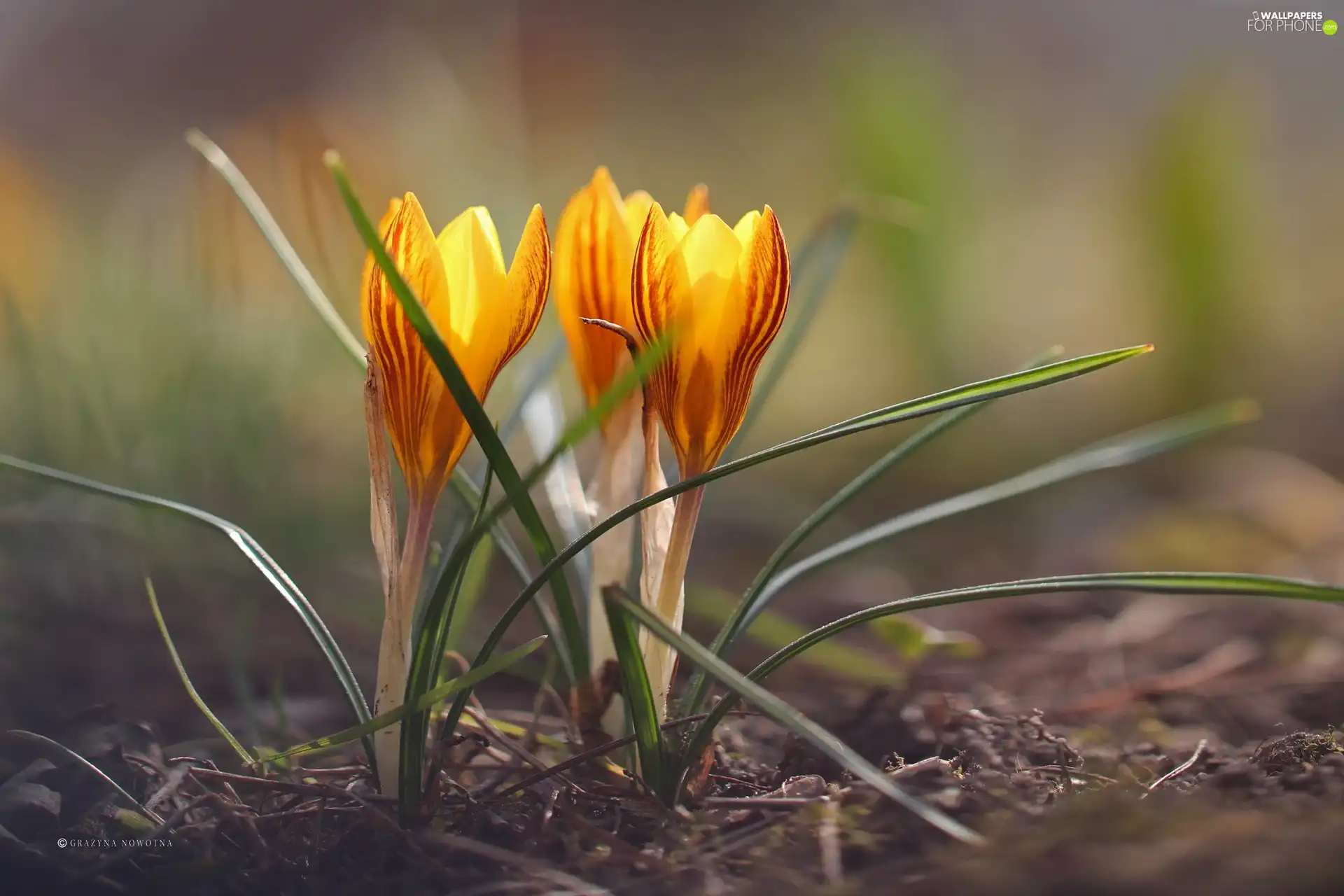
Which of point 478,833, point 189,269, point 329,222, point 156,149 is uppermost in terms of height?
point 156,149

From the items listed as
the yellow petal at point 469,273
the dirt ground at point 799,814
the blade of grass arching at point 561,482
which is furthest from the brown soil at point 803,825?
the yellow petal at point 469,273

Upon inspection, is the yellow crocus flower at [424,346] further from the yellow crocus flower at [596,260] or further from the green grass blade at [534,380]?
the green grass blade at [534,380]

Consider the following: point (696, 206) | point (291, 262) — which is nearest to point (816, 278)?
point (696, 206)

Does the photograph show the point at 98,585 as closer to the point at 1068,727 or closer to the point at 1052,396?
the point at 1068,727

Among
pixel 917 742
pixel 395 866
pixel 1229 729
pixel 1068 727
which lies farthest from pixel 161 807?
pixel 1229 729

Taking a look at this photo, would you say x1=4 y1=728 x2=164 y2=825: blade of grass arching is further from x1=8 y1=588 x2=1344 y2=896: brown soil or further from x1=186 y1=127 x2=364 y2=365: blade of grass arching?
x1=186 y1=127 x2=364 y2=365: blade of grass arching

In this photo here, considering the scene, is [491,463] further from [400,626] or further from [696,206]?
[696,206]
